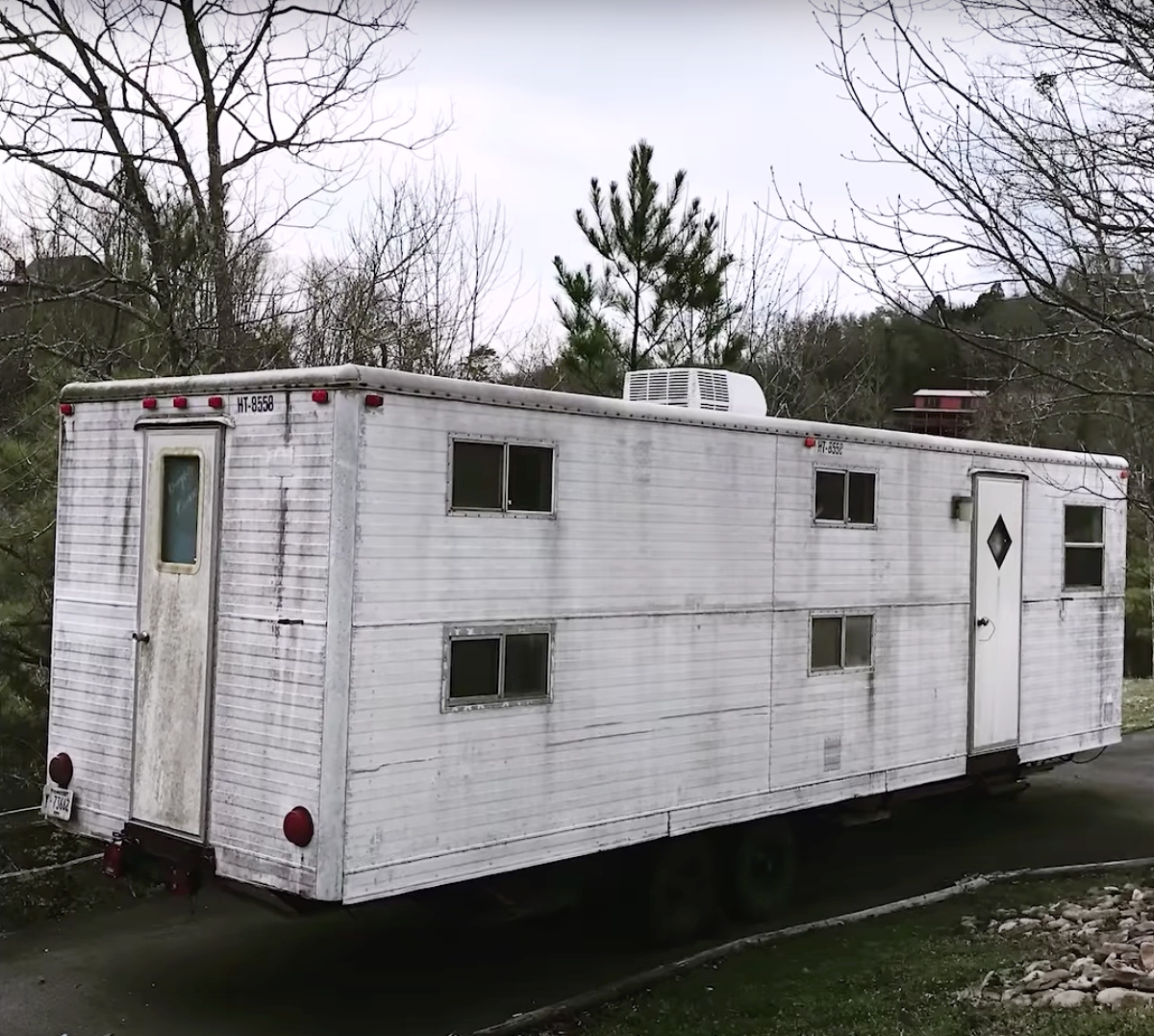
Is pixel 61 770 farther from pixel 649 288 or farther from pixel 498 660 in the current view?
pixel 649 288

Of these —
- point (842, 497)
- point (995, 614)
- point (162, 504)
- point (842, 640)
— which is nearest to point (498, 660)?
point (162, 504)

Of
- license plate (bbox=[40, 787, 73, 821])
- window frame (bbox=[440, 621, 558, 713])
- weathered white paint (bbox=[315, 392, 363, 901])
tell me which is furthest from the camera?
license plate (bbox=[40, 787, 73, 821])

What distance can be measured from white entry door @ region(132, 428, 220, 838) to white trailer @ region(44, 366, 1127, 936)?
18 millimetres

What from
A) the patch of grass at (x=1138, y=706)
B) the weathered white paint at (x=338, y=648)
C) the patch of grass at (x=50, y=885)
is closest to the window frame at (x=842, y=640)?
the weathered white paint at (x=338, y=648)

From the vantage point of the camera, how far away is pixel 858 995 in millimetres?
6578

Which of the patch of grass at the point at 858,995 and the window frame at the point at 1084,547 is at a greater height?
the window frame at the point at 1084,547

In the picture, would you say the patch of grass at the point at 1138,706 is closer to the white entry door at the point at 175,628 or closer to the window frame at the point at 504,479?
the window frame at the point at 504,479

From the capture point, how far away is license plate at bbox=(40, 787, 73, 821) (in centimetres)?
716

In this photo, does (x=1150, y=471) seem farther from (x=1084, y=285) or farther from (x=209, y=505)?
(x=209, y=505)

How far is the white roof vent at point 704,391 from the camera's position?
29.2 ft

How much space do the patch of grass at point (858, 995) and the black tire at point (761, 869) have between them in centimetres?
62

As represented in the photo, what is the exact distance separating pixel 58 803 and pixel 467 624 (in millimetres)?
2731

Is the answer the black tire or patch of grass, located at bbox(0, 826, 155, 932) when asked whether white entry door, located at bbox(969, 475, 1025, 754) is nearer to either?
the black tire

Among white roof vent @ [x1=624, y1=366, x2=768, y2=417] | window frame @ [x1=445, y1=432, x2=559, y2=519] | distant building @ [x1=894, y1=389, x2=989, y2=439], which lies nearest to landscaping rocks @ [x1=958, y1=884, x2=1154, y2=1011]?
window frame @ [x1=445, y1=432, x2=559, y2=519]
